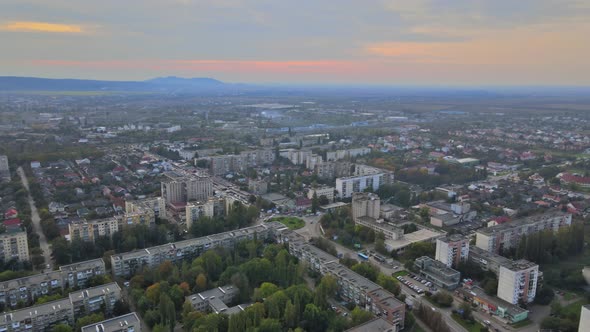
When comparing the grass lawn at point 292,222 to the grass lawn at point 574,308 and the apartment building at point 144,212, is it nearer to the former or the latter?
the apartment building at point 144,212

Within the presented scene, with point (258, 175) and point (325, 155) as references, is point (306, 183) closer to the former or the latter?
point (258, 175)

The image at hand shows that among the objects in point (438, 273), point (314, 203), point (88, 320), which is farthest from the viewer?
point (314, 203)

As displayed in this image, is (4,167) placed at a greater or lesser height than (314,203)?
greater

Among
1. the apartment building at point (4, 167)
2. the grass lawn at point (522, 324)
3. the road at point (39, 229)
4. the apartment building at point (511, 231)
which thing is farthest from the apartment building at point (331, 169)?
the apartment building at point (4, 167)

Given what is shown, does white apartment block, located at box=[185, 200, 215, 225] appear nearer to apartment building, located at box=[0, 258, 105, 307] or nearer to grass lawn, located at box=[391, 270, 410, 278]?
apartment building, located at box=[0, 258, 105, 307]

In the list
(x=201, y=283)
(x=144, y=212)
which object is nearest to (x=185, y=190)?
(x=144, y=212)

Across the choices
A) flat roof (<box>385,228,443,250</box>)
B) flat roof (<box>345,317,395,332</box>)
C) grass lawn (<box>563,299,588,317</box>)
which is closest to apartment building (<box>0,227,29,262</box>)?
flat roof (<box>345,317,395,332</box>)

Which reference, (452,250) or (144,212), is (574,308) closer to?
(452,250)
